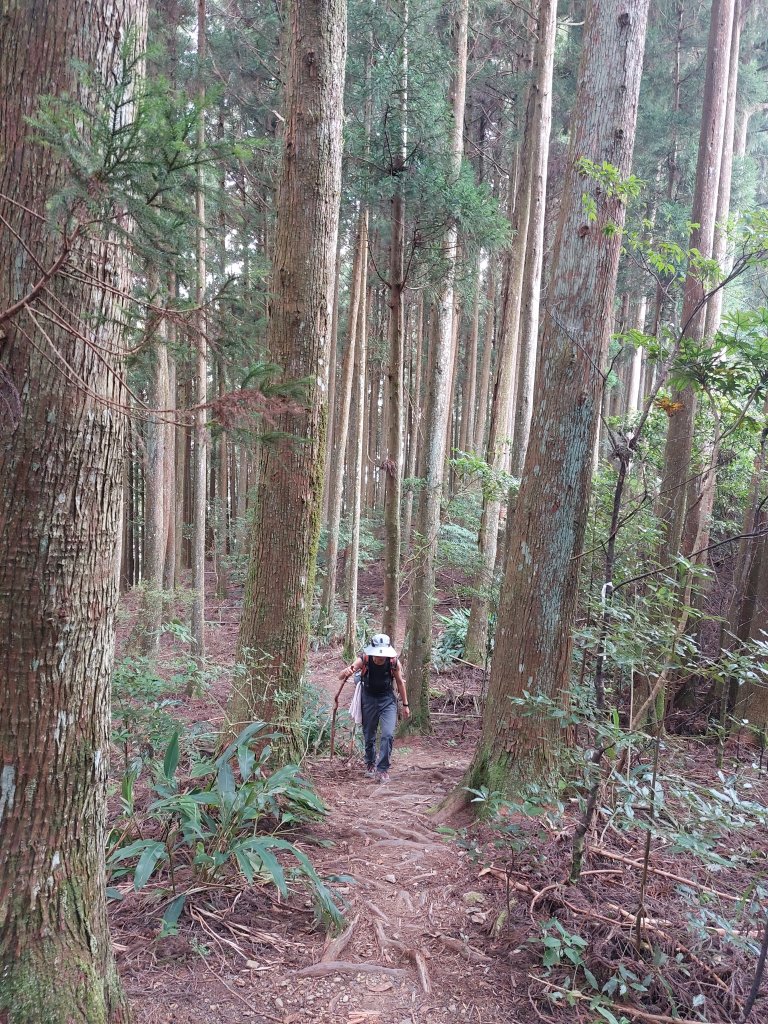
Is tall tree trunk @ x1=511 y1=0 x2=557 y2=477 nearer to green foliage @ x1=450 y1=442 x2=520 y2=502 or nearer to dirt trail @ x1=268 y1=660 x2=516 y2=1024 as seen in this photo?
green foliage @ x1=450 y1=442 x2=520 y2=502

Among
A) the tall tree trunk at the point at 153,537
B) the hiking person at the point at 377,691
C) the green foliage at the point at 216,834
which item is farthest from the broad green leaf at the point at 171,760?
the tall tree trunk at the point at 153,537

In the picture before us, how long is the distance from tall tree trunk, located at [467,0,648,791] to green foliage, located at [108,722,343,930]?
1.56 meters

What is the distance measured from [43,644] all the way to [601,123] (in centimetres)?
486

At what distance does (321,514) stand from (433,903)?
2.69m

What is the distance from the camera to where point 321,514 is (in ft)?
15.0

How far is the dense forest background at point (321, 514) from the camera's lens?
1.91 meters

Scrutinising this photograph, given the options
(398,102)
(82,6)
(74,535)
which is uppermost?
(398,102)

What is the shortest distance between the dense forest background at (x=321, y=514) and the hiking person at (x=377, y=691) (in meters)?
0.58

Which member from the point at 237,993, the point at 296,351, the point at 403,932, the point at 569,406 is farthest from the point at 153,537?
the point at 237,993

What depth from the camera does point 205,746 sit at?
17.7 ft

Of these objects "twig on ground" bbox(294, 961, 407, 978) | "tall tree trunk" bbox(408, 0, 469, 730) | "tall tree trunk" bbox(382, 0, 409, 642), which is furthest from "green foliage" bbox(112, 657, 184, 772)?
"tall tree trunk" bbox(408, 0, 469, 730)

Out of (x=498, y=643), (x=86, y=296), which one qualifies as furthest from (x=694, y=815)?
(x=86, y=296)

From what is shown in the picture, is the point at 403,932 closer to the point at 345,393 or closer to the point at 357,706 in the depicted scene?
the point at 357,706

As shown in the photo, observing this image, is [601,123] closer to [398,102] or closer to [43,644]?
[398,102]
